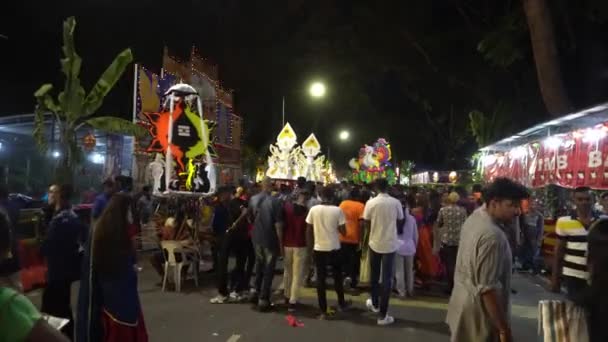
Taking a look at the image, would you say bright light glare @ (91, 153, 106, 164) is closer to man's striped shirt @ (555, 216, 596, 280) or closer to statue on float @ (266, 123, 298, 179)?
statue on float @ (266, 123, 298, 179)

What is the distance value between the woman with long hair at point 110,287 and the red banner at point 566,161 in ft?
21.7

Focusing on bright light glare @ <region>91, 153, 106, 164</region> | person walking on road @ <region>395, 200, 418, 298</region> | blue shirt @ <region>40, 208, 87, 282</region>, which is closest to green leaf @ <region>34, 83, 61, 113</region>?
bright light glare @ <region>91, 153, 106, 164</region>

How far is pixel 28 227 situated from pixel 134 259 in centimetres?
662

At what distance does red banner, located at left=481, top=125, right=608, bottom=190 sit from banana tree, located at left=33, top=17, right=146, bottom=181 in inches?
410

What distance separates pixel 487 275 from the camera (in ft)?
10.4

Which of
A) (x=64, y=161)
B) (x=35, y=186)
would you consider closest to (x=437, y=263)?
(x=64, y=161)

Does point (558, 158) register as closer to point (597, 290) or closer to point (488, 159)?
point (488, 159)

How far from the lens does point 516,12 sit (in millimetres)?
14047

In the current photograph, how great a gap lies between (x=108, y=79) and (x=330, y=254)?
902 cm

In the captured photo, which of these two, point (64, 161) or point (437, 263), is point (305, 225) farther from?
point (64, 161)

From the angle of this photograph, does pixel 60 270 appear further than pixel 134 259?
Yes

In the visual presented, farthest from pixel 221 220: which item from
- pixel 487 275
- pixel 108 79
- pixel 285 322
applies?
pixel 108 79

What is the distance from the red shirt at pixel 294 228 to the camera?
25.0 feet

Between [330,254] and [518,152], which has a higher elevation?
[518,152]
